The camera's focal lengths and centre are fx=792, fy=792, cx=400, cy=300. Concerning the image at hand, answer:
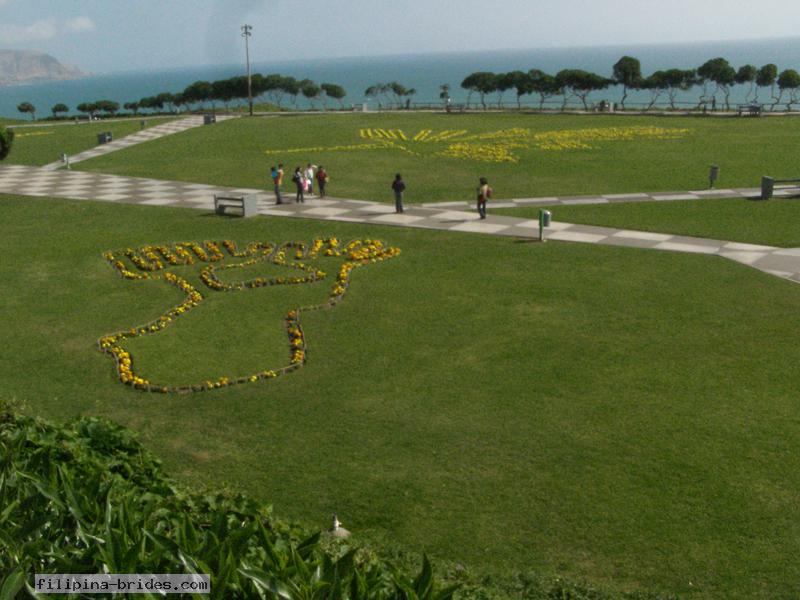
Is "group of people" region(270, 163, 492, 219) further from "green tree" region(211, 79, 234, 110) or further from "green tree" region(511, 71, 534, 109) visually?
"green tree" region(211, 79, 234, 110)

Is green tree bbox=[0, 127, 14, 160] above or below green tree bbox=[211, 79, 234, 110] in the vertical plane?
below

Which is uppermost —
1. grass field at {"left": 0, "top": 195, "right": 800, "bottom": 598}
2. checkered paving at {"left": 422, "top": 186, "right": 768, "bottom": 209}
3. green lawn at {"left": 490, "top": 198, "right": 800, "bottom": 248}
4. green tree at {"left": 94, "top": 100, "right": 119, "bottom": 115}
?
green tree at {"left": 94, "top": 100, "right": 119, "bottom": 115}

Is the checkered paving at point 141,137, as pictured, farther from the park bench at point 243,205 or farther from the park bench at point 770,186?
the park bench at point 770,186

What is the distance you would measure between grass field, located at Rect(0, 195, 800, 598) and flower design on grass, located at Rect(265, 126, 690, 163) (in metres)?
23.8

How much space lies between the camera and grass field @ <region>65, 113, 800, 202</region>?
35.7 metres

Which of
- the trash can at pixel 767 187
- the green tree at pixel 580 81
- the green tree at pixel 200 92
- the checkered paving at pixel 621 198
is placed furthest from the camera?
A: the green tree at pixel 200 92

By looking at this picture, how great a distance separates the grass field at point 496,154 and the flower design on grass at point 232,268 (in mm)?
8945

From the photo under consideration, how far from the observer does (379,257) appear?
2372cm

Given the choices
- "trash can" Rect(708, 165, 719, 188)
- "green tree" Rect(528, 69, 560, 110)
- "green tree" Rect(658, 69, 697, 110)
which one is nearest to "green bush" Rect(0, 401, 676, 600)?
"trash can" Rect(708, 165, 719, 188)

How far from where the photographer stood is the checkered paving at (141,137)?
4845cm

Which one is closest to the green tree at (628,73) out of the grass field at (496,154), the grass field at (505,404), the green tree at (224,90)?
the grass field at (496,154)

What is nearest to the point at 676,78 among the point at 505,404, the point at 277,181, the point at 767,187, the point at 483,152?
the point at 483,152

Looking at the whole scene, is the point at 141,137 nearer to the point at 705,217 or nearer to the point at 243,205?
the point at 243,205

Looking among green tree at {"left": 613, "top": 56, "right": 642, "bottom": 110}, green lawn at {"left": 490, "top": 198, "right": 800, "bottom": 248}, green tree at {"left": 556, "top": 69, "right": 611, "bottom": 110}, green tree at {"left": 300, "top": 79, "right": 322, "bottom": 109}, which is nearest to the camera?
green lawn at {"left": 490, "top": 198, "right": 800, "bottom": 248}
